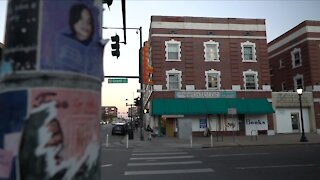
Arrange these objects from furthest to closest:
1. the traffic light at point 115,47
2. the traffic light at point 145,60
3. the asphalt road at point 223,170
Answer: the traffic light at point 145,60 < the traffic light at point 115,47 < the asphalt road at point 223,170

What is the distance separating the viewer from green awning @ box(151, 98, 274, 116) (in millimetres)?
34188

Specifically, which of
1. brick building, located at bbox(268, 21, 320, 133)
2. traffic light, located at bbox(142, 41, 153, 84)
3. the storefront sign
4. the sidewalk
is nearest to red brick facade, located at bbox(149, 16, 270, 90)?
the storefront sign

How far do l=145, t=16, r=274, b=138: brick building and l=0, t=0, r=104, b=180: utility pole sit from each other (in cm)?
3217

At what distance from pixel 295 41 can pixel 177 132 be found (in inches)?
707

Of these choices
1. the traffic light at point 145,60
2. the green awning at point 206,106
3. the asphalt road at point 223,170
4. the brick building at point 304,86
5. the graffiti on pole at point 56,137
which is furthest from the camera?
the brick building at point 304,86

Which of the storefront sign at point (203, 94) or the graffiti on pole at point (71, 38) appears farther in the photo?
the storefront sign at point (203, 94)

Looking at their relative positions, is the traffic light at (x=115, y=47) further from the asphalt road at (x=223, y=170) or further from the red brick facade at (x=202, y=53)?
the red brick facade at (x=202, y=53)

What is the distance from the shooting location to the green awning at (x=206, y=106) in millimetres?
34188

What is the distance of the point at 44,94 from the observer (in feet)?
6.85

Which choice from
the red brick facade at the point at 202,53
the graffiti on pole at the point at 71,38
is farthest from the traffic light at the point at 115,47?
the red brick facade at the point at 202,53

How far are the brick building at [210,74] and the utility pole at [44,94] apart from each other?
106 ft

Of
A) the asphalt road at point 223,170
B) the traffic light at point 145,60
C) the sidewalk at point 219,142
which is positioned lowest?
the asphalt road at point 223,170

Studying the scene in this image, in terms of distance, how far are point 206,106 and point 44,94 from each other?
108 feet

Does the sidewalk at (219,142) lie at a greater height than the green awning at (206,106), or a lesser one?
lesser
